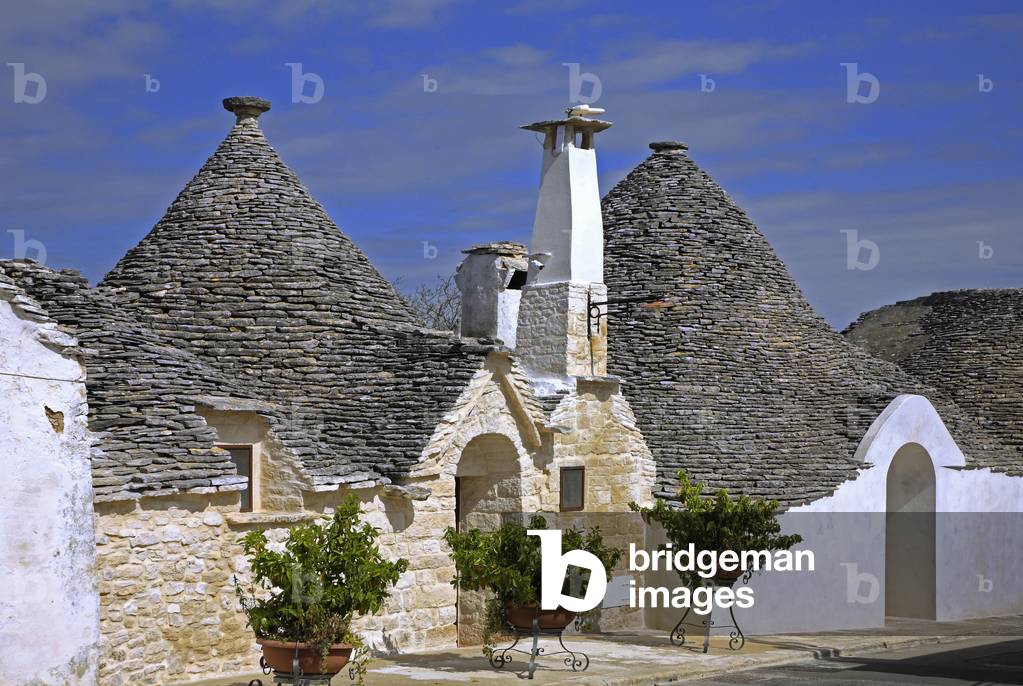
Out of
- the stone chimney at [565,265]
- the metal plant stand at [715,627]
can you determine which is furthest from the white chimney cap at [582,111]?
the metal plant stand at [715,627]

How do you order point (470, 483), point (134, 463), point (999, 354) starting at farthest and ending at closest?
point (999, 354) < point (470, 483) < point (134, 463)

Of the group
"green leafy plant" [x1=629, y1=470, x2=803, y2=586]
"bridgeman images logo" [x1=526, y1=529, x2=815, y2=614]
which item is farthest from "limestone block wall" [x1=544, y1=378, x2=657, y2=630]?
"green leafy plant" [x1=629, y1=470, x2=803, y2=586]

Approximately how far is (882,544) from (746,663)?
6.73m

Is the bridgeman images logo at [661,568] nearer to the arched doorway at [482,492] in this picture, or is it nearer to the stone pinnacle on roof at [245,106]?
the arched doorway at [482,492]

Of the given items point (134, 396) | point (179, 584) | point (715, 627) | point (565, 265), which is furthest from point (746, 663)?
point (134, 396)

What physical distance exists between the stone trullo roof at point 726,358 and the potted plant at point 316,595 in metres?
9.44

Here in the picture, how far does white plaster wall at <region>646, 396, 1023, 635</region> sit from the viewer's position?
73.5 feet

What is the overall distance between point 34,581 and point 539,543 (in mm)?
5567

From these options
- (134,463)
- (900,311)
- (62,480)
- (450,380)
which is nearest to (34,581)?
(62,480)

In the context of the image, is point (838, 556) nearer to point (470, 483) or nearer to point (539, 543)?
point (470, 483)

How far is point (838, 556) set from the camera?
Answer: 76.2ft

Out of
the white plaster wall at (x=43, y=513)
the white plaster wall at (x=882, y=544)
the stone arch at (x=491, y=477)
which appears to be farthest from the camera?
the white plaster wall at (x=882, y=544)

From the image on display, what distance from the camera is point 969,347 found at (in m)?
32.3

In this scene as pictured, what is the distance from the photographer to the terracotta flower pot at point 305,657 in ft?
42.9
